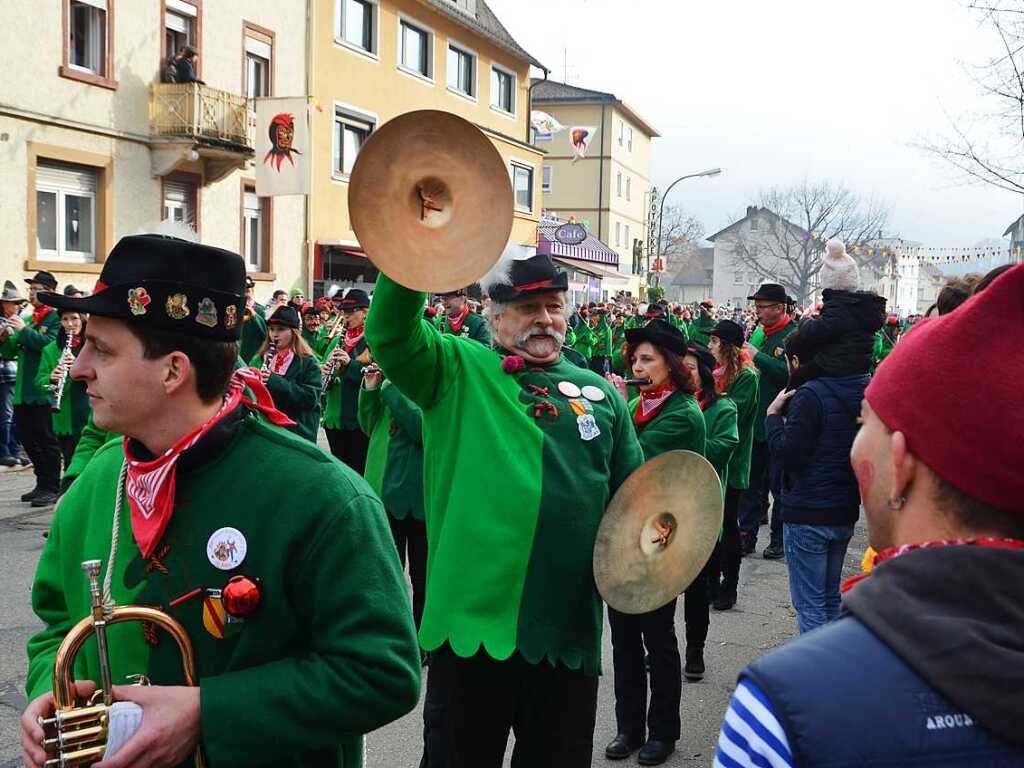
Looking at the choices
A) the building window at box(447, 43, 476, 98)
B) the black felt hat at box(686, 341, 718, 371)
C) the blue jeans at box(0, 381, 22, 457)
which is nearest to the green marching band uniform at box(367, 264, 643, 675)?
the black felt hat at box(686, 341, 718, 371)

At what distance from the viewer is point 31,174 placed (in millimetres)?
16750

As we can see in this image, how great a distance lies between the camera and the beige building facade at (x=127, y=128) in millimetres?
16641

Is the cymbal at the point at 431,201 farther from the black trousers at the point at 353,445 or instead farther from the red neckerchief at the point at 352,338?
the black trousers at the point at 353,445

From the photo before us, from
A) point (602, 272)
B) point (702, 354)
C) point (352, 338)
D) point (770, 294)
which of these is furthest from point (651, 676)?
point (602, 272)

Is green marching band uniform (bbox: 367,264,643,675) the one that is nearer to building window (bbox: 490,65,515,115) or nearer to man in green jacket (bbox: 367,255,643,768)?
man in green jacket (bbox: 367,255,643,768)

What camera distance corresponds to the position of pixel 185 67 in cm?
1911

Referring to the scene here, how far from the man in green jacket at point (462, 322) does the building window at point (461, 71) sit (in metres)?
20.2

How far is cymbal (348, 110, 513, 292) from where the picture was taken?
2.93 metres

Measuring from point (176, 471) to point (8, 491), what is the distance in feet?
33.2

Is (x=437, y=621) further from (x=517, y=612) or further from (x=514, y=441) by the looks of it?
(x=514, y=441)

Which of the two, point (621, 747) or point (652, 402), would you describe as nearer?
Answer: point (621, 747)

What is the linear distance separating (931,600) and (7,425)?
1361 cm

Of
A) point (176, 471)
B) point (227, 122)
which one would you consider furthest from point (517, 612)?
point (227, 122)

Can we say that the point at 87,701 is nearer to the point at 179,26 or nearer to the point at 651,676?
the point at 651,676
